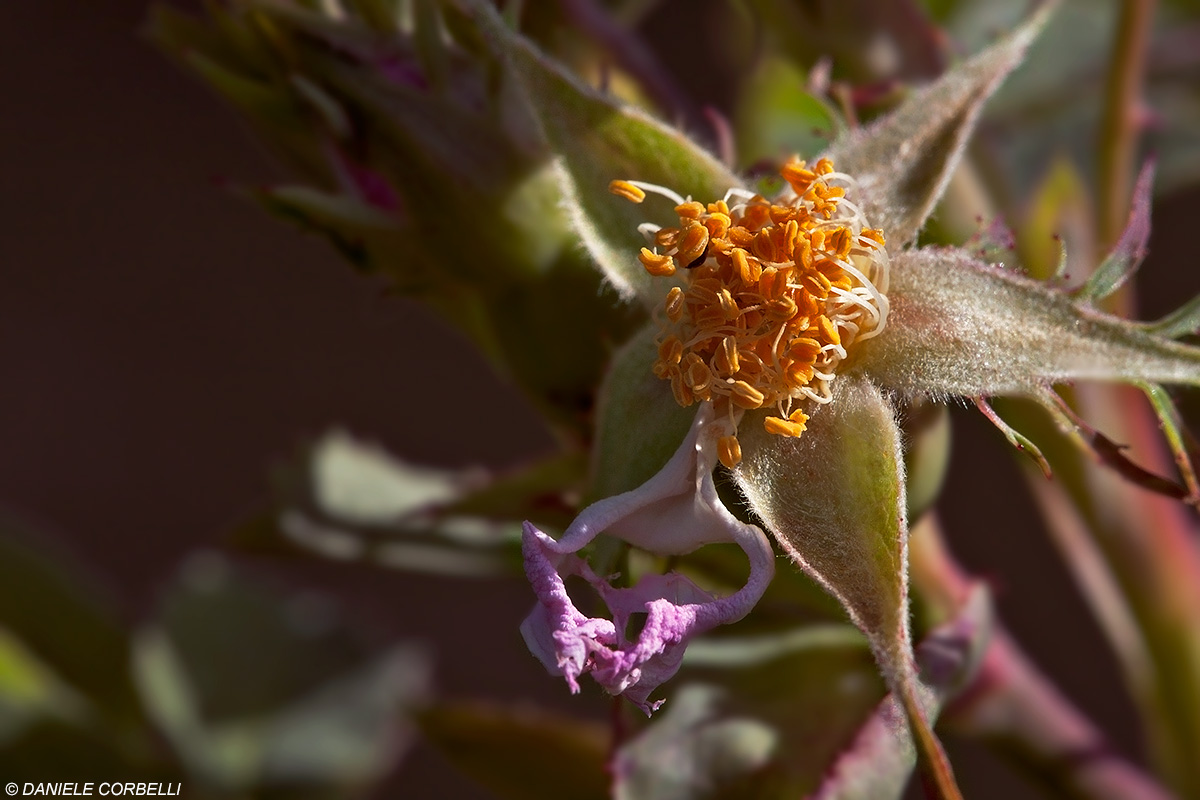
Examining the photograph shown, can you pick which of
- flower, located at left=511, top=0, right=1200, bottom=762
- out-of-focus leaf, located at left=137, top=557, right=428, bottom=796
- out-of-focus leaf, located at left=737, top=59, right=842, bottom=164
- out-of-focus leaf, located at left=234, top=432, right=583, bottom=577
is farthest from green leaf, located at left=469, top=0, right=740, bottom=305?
out-of-focus leaf, located at left=137, top=557, right=428, bottom=796

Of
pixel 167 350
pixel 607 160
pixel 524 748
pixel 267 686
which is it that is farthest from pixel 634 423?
pixel 167 350

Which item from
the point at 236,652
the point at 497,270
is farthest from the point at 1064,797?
the point at 236,652

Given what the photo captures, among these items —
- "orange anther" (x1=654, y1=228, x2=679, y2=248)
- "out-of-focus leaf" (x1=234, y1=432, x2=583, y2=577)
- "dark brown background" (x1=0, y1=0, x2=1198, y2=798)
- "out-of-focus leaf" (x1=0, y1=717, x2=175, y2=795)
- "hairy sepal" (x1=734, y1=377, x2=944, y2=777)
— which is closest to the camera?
"hairy sepal" (x1=734, y1=377, x2=944, y2=777)

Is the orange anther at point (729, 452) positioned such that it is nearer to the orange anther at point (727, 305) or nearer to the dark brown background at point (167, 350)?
the orange anther at point (727, 305)

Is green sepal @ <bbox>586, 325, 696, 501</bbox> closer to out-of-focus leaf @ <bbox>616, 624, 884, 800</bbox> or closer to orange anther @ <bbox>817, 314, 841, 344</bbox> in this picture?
orange anther @ <bbox>817, 314, 841, 344</bbox>

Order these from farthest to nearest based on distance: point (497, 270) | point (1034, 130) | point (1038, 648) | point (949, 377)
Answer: point (1038, 648) → point (1034, 130) → point (497, 270) → point (949, 377)

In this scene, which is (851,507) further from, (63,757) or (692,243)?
(63,757)

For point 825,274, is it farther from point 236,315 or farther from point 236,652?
point 236,315
